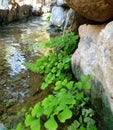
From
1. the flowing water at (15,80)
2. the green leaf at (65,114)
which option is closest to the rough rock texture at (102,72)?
the green leaf at (65,114)

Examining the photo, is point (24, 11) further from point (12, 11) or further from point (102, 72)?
point (102, 72)

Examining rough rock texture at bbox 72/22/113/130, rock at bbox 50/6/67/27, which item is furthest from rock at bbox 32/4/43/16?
rough rock texture at bbox 72/22/113/130

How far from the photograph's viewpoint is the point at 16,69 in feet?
23.2

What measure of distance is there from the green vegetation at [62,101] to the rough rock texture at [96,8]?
1171 mm

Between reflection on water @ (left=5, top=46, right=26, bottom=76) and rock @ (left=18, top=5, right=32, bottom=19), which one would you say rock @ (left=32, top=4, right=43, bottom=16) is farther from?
reflection on water @ (left=5, top=46, right=26, bottom=76)

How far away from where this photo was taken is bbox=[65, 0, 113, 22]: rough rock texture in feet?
13.6

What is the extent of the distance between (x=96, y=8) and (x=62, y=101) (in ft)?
6.20

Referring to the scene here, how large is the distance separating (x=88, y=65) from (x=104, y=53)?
78 centimetres

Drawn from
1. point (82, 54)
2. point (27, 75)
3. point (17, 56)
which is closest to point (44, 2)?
point (17, 56)

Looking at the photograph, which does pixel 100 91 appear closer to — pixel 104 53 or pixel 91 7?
pixel 104 53

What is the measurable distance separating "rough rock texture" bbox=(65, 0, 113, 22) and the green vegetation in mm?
1171

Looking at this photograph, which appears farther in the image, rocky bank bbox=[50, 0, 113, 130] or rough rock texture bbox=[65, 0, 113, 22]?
rough rock texture bbox=[65, 0, 113, 22]

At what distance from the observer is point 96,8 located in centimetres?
429

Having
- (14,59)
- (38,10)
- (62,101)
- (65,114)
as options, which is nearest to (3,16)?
(38,10)
